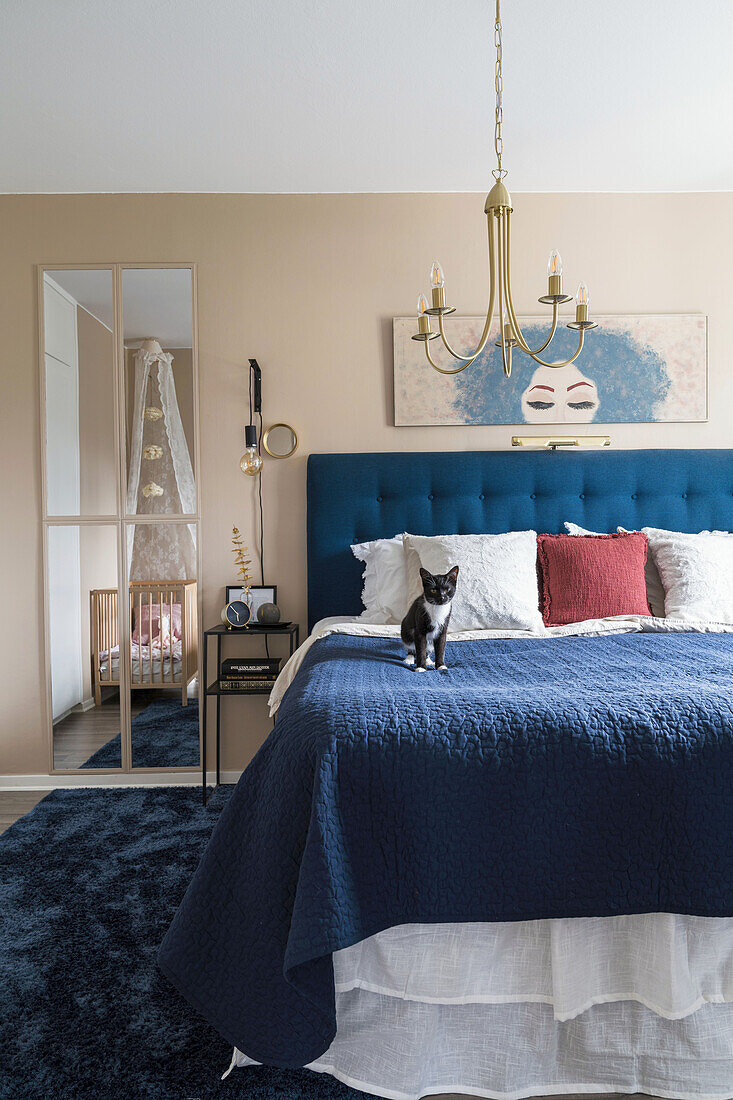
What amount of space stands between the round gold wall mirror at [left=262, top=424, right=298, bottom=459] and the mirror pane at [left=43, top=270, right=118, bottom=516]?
0.73 metres

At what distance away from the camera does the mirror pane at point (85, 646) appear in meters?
3.30

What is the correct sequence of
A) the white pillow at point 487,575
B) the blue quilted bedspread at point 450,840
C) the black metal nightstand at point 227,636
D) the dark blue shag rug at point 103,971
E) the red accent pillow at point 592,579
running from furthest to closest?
the black metal nightstand at point 227,636 → the red accent pillow at point 592,579 → the white pillow at point 487,575 → the dark blue shag rug at point 103,971 → the blue quilted bedspread at point 450,840

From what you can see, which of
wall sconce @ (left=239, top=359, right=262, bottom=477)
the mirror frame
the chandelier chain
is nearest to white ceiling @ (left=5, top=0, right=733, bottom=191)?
the chandelier chain

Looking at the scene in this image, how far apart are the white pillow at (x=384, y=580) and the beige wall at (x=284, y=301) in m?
0.39

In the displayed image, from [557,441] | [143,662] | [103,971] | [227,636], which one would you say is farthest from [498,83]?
[143,662]

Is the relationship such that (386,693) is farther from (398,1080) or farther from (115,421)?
(115,421)

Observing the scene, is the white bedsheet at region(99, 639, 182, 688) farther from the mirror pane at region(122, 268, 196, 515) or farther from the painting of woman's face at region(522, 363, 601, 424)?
the painting of woman's face at region(522, 363, 601, 424)

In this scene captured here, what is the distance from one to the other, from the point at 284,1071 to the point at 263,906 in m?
0.44

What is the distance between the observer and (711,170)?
124 inches

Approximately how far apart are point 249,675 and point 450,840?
1.81m

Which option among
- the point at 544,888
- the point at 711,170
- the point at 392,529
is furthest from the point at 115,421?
the point at 711,170

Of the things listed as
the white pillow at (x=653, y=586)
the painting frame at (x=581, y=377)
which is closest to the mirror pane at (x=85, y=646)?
the painting frame at (x=581, y=377)

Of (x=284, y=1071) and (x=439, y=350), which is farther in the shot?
(x=439, y=350)

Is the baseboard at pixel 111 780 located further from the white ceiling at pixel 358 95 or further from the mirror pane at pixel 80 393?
the white ceiling at pixel 358 95
